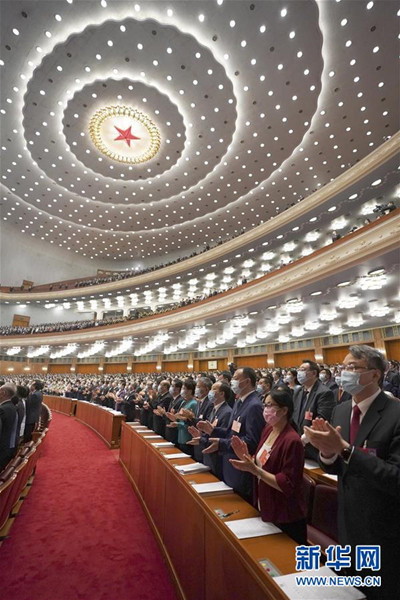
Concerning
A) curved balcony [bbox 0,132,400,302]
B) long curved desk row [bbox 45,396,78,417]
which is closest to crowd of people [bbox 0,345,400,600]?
long curved desk row [bbox 45,396,78,417]

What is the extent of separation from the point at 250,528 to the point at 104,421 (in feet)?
21.8

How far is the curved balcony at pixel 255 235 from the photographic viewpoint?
436 inches

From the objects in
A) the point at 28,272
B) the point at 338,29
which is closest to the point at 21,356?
the point at 28,272

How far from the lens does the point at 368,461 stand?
1169mm

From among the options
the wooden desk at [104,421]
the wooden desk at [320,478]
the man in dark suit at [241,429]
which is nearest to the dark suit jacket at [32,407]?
the wooden desk at [104,421]

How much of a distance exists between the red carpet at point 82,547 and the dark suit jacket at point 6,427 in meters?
0.69

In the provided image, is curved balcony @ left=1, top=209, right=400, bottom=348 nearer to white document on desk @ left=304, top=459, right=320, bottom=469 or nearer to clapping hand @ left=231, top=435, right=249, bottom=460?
white document on desk @ left=304, top=459, right=320, bottom=469

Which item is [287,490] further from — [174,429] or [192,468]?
[174,429]

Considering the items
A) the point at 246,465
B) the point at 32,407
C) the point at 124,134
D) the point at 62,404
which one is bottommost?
the point at 62,404

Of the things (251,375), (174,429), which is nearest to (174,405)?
(174,429)

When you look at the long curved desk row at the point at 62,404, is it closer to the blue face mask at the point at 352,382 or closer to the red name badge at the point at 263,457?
the red name badge at the point at 263,457

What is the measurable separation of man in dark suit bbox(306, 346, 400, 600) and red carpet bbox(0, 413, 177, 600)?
62.4 inches

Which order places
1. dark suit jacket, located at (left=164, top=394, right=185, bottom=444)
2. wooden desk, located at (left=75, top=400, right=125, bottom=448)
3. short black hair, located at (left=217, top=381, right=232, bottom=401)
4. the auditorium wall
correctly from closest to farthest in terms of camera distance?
1. short black hair, located at (left=217, top=381, right=232, bottom=401)
2. dark suit jacket, located at (left=164, top=394, right=185, bottom=444)
3. wooden desk, located at (left=75, top=400, right=125, bottom=448)
4. the auditorium wall

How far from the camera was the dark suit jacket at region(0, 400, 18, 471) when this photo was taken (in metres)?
3.07
